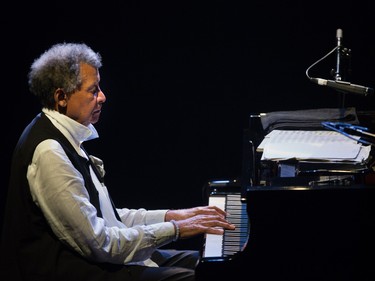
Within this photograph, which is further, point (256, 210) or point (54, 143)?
point (54, 143)

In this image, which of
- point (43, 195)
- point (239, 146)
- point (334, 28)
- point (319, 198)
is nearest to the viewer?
point (319, 198)

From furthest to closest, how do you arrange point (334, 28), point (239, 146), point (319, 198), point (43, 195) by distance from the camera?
point (239, 146), point (334, 28), point (43, 195), point (319, 198)

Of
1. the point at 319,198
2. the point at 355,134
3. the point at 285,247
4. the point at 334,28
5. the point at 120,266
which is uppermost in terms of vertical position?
the point at 334,28

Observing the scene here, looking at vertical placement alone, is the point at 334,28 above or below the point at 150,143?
above

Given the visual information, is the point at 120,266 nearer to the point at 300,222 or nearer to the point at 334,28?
the point at 300,222

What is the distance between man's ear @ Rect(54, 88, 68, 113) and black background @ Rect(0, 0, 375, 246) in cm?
150

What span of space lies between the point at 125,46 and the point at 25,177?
6.02ft

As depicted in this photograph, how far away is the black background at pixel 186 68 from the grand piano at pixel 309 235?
1.95 meters

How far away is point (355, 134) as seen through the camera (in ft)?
6.91

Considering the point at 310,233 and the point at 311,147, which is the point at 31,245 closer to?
the point at 310,233

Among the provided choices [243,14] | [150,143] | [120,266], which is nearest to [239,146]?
[150,143]

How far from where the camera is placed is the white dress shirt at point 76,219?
7.59 feet

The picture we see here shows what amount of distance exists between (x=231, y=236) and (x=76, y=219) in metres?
0.59

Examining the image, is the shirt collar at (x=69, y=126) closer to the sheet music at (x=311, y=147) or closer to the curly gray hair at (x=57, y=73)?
the curly gray hair at (x=57, y=73)
